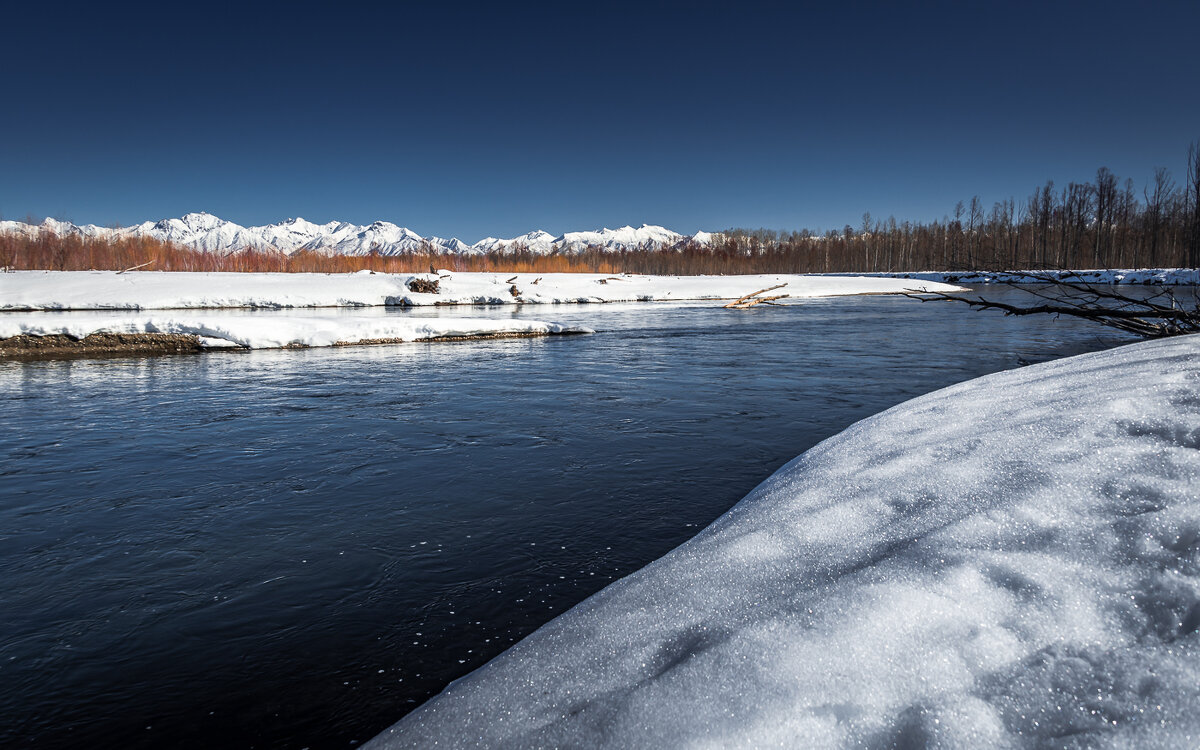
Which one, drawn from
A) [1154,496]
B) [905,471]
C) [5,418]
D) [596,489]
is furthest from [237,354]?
[1154,496]

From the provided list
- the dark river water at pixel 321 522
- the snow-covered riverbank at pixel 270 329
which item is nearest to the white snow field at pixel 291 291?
the snow-covered riverbank at pixel 270 329

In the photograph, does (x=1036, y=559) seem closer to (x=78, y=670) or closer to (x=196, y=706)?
(x=196, y=706)

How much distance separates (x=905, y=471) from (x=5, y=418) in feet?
26.5

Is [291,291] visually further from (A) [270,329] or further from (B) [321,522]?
(B) [321,522]

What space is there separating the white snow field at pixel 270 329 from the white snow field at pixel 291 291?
9.86m

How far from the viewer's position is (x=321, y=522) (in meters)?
3.44

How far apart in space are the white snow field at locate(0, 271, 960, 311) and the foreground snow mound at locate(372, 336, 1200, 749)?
1446cm

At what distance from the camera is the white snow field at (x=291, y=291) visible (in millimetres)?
21078

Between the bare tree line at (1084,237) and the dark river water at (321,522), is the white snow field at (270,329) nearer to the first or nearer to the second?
the dark river water at (321,522)

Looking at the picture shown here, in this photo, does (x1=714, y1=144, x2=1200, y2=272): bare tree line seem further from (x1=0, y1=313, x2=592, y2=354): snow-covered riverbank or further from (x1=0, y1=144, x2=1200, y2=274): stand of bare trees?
(x1=0, y1=313, x2=592, y2=354): snow-covered riverbank

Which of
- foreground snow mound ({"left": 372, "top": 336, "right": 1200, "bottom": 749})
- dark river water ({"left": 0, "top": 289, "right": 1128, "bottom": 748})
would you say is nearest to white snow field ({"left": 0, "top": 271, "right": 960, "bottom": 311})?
dark river water ({"left": 0, "top": 289, "right": 1128, "bottom": 748})

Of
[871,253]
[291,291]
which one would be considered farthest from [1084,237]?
[291,291]

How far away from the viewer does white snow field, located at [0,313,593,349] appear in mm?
10852

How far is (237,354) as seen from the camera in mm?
11320
